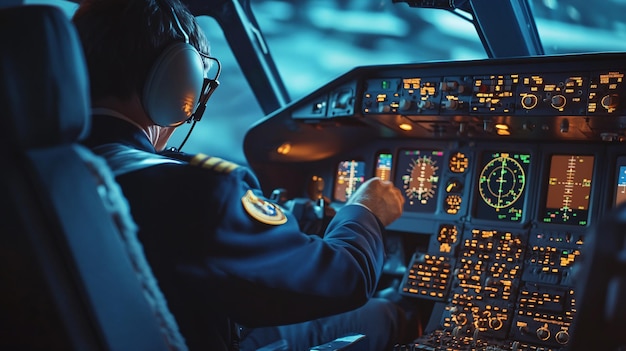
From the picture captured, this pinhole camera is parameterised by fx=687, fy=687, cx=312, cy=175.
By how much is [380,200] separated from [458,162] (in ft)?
4.86

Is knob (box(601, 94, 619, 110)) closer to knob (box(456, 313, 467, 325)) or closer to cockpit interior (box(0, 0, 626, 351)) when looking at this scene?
cockpit interior (box(0, 0, 626, 351))

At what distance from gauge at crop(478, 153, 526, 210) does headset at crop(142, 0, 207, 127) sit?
174 centimetres

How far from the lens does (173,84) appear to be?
1.28 metres

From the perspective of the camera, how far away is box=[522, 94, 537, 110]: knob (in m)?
2.35

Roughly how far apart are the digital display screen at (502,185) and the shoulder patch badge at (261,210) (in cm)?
172

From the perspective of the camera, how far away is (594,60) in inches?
89.1

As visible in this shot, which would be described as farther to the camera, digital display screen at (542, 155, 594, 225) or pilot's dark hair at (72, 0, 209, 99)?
digital display screen at (542, 155, 594, 225)

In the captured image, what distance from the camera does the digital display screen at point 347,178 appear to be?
316 cm

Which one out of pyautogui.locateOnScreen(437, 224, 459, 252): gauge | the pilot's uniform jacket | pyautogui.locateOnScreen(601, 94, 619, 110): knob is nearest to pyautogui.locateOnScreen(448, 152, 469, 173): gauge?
pyautogui.locateOnScreen(437, 224, 459, 252): gauge

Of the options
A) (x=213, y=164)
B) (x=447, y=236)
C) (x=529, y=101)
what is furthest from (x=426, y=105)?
(x=213, y=164)

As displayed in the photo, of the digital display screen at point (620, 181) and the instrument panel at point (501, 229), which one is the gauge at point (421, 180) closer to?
the instrument panel at point (501, 229)

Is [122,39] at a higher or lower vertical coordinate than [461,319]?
higher

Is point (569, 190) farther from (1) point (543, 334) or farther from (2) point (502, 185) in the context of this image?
(1) point (543, 334)

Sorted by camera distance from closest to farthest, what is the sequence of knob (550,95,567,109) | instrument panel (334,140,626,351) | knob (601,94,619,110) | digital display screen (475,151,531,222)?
knob (601,94,619,110) < knob (550,95,567,109) < instrument panel (334,140,626,351) < digital display screen (475,151,531,222)
